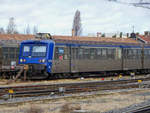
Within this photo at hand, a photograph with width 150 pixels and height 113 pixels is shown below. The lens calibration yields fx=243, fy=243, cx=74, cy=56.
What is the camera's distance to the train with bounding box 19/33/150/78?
16.6 metres

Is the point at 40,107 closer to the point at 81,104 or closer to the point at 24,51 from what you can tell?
the point at 81,104

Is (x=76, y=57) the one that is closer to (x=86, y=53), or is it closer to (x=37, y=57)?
(x=86, y=53)

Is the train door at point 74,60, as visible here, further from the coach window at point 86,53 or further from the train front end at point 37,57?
the train front end at point 37,57

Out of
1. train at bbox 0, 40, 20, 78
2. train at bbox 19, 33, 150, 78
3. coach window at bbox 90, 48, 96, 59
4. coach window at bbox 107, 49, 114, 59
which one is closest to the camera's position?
train at bbox 19, 33, 150, 78

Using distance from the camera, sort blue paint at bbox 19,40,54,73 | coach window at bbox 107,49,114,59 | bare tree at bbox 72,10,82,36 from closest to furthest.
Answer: blue paint at bbox 19,40,54,73
coach window at bbox 107,49,114,59
bare tree at bbox 72,10,82,36

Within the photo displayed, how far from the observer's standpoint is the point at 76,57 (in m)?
17.9

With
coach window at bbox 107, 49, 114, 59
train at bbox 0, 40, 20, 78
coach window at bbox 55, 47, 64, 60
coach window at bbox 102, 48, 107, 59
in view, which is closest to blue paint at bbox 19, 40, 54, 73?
coach window at bbox 55, 47, 64, 60

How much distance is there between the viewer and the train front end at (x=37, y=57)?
53.8 ft

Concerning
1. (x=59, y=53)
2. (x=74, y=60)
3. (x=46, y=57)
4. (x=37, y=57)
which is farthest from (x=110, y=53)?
(x=37, y=57)

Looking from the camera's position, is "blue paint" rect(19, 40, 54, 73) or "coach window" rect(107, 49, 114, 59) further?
"coach window" rect(107, 49, 114, 59)

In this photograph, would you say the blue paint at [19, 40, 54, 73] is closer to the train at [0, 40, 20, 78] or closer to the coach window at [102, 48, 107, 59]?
the train at [0, 40, 20, 78]

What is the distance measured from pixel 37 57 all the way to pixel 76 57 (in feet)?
9.63

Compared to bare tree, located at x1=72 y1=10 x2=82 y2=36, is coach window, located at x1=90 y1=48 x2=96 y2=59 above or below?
below

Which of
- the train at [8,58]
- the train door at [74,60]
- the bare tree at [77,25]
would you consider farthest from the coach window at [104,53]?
the bare tree at [77,25]
